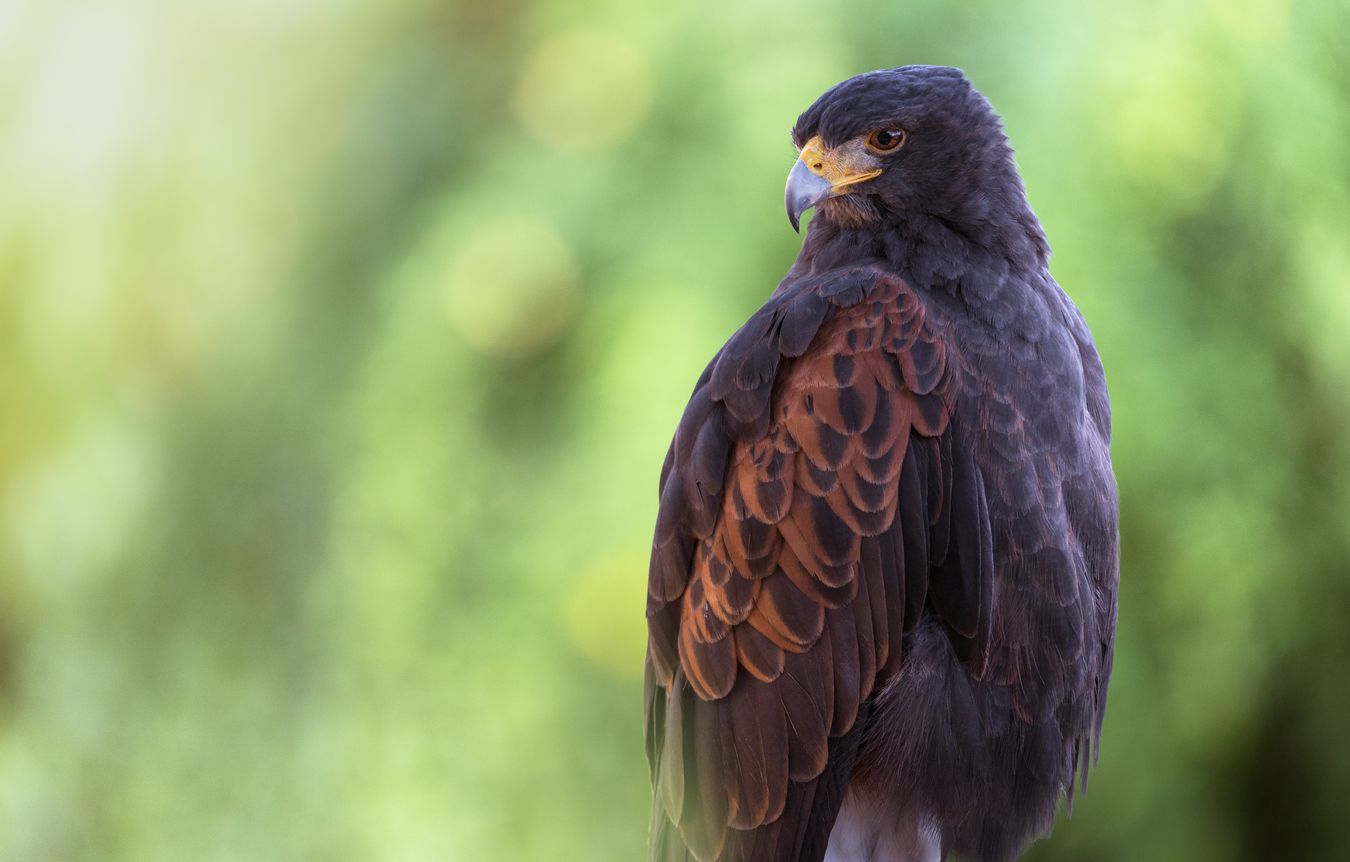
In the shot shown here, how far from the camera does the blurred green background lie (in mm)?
4441

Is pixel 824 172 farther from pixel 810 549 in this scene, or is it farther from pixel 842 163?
pixel 810 549

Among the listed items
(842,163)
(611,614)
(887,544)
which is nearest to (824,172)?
(842,163)

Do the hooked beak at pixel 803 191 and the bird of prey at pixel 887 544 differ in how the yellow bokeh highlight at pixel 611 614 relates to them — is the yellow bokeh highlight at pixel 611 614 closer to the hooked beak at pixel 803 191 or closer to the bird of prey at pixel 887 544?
the bird of prey at pixel 887 544

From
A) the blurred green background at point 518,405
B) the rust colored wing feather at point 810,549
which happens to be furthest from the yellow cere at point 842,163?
the blurred green background at point 518,405

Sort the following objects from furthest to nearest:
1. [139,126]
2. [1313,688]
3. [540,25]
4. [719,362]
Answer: [139,126] → [540,25] → [1313,688] → [719,362]

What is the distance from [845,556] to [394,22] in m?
3.82

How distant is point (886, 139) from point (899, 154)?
0.04 m

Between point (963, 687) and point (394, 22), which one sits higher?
point (394, 22)

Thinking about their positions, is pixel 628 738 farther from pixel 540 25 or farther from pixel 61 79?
pixel 61 79

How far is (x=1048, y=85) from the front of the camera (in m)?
4.51

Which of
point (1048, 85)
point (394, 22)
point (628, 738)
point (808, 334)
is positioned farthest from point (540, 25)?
point (808, 334)

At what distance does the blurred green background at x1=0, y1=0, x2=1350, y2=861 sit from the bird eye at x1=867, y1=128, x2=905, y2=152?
71.4 inches

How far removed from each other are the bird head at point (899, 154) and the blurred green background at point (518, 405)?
1777mm

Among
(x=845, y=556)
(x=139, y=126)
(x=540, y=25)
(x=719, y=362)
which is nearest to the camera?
(x=845, y=556)
